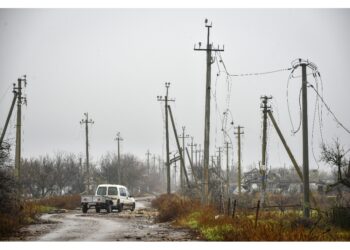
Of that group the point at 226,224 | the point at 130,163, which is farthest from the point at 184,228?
the point at 130,163

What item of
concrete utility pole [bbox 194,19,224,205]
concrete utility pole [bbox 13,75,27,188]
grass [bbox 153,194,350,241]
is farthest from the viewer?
concrete utility pole [bbox 13,75,27,188]

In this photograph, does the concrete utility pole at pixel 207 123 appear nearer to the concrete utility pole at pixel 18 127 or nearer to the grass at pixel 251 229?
the grass at pixel 251 229

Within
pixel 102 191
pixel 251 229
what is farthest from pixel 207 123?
pixel 102 191

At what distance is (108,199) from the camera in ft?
104

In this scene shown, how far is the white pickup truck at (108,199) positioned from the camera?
103 feet

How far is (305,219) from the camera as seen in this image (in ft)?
58.7

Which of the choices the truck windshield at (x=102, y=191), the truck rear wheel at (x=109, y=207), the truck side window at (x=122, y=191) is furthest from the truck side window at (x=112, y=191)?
the truck rear wheel at (x=109, y=207)

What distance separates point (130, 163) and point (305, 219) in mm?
79360

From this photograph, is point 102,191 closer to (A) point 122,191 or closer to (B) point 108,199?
(B) point 108,199

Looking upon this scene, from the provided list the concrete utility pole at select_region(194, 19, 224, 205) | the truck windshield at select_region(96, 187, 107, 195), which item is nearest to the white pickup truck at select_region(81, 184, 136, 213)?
the truck windshield at select_region(96, 187, 107, 195)

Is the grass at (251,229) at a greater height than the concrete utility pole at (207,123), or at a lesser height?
lesser

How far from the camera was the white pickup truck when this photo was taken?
3136cm

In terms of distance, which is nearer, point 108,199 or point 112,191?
point 108,199

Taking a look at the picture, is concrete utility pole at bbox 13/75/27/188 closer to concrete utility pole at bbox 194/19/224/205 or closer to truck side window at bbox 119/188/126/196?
truck side window at bbox 119/188/126/196
